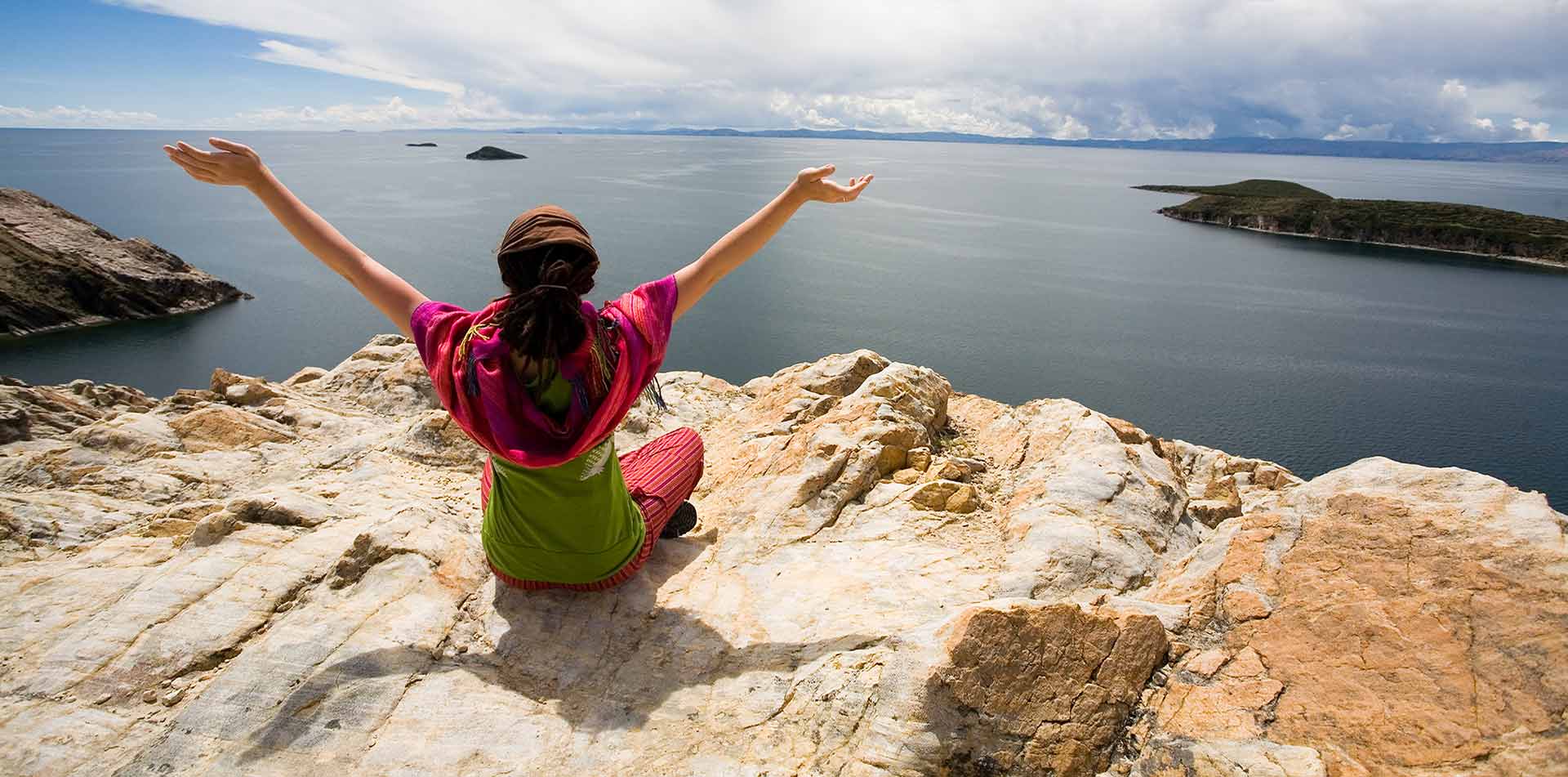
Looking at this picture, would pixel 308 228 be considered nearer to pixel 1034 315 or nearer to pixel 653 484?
pixel 653 484

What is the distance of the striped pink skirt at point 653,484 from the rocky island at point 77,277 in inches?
2202

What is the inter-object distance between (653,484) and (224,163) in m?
2.84

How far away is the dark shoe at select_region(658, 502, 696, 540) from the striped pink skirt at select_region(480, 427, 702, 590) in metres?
0.09

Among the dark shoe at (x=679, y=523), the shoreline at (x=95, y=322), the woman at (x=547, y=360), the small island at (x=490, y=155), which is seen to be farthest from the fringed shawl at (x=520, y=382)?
the small island at (x=490, y=155)

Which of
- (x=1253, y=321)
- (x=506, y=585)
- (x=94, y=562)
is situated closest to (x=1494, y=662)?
(x=506, y=585)

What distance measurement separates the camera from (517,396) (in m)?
3.31

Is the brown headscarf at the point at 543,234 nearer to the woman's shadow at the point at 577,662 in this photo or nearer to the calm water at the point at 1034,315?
the woman's shadow at the point at 577,662

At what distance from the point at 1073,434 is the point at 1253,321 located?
4687 cm

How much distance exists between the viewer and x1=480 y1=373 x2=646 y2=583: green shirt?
3.78 metres

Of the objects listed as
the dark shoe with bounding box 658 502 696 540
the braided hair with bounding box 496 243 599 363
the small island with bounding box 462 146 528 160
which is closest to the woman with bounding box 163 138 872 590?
the braided hair with bounding box 496 243 599 363

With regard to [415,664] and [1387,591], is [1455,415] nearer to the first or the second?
[1387,591]

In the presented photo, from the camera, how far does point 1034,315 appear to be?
145 ft

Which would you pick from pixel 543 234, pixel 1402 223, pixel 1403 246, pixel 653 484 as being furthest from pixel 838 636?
pixel 1402 223

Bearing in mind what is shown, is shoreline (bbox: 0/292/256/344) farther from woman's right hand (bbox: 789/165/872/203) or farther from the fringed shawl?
woman's right hand (bbox: 789/165/872/203)
